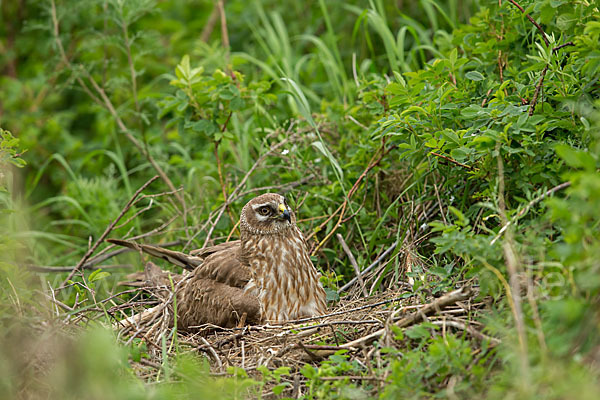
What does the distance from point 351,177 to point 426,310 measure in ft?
6.41

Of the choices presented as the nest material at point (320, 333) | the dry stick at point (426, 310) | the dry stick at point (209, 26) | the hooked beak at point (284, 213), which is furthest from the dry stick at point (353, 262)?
the dry stick at point (209, 26)

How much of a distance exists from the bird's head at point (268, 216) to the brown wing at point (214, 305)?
1.47 feet

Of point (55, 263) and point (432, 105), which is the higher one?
point (432, 105)

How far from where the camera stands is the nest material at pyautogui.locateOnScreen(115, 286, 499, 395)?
3.35 meters

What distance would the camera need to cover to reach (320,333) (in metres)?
3.91

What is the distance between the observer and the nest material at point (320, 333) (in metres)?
3.35

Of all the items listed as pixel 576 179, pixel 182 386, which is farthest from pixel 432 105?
pixel 182 386

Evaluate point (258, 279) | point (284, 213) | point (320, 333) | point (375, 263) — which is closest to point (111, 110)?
point (284, 213)

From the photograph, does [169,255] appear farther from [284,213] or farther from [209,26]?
[209,26]

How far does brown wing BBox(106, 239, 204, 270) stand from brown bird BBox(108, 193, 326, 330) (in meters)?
0.24

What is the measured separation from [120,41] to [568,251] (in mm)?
4774

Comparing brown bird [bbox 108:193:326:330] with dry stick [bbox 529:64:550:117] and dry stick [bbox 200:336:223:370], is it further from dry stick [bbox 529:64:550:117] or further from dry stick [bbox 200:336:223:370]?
dry stick [bbox 529:64:550:117]

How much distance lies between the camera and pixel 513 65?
4.70m

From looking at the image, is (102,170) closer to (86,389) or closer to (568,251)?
(86,389)
